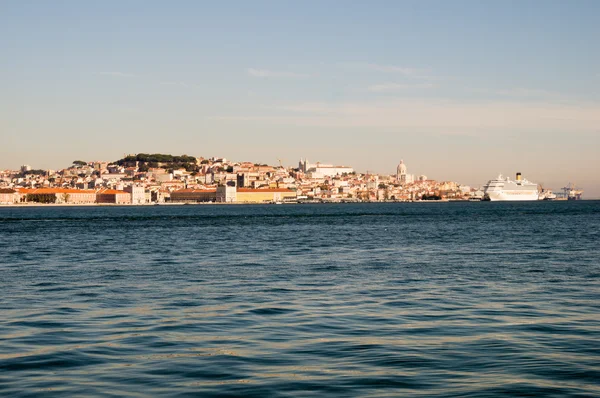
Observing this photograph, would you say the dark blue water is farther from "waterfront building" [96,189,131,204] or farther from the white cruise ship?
"waterfront building" [96,189,131,204]

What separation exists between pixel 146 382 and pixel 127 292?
270 inches

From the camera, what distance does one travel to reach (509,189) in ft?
570

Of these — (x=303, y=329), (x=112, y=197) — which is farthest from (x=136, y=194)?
(x=303, y=329)

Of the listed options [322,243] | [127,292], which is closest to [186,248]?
[322,243]

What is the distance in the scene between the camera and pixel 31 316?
1159 centimetres

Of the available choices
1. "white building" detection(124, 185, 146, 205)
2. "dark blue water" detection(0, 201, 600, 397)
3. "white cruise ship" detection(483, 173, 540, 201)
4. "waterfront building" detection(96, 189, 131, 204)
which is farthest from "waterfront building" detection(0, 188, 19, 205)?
"dark blue water" detection(0, 201, 600, 397)

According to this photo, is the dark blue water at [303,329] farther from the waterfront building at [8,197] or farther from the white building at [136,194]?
the white building at [136,194]

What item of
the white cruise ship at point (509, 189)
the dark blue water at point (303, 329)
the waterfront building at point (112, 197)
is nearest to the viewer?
the dark blue water at point (303, 329)

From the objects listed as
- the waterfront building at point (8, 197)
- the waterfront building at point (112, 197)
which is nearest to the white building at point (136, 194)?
the waterfront building at point (112, 197)

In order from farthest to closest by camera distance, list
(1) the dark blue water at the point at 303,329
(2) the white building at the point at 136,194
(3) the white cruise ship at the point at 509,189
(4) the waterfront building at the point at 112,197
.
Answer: (2) the white building at the point at 136,194, (4) the waterfront building at the point at 112,197, (3) the white cruise ship at the point at 509,189, (1) the dark blue water at the point at 303,329

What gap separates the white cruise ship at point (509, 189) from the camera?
173 metres

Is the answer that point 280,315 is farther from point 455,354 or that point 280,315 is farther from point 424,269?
point 424,269

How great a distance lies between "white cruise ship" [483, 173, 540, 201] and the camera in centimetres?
17325

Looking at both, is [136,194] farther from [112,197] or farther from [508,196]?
[508,196]
